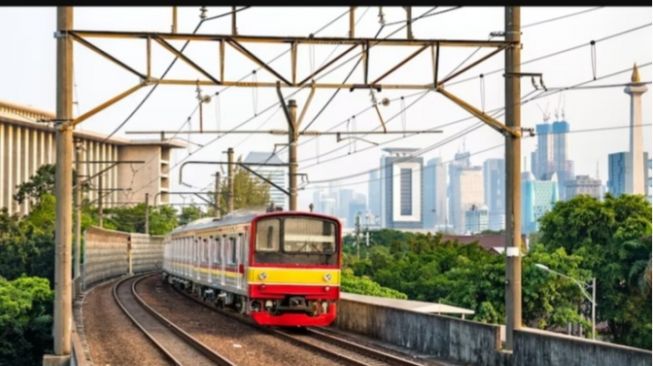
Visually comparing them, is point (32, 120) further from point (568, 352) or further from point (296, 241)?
point (568, 352)

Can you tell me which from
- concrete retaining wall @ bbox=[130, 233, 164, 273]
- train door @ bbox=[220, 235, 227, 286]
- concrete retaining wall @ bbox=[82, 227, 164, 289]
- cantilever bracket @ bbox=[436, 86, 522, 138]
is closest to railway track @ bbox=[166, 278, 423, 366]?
train door @ bbox=[220, 235, 227, 286]

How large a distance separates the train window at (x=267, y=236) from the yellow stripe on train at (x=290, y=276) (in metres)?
0.43

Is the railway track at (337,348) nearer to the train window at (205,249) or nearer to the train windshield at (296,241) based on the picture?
the train windshield at (296,241)

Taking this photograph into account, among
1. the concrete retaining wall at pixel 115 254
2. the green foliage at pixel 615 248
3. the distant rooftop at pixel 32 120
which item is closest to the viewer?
the concrete retaining wall at pixel 115 254

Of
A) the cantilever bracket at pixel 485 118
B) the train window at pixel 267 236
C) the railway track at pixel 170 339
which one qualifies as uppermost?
the cantilever bracket at pixel 485 118

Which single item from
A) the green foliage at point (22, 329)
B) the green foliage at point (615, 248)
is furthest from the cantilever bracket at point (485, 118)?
the green foliage at point (615, 248)

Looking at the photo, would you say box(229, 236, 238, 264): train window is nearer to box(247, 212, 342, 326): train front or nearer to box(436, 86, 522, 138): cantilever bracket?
box(247, 212, 342, 326): train front

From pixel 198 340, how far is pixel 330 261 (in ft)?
11.0

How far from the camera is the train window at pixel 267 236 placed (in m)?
23.0

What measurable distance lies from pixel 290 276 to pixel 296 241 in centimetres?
73

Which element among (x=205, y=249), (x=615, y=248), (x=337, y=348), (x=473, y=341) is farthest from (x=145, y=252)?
(x=473, y=341)

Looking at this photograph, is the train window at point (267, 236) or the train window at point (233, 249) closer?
the train window at point (267, 236)
